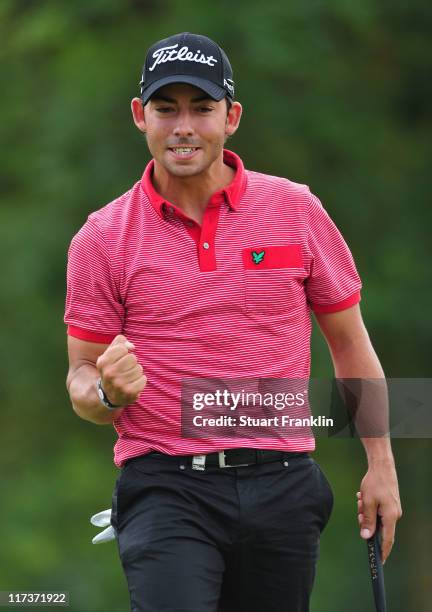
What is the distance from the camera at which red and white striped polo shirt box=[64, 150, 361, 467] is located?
4.71 m

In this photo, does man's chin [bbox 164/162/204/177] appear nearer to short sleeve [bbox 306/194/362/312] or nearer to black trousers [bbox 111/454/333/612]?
short sleeve [bbox 306/194/362/312]

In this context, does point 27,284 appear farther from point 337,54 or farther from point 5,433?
point 337,54

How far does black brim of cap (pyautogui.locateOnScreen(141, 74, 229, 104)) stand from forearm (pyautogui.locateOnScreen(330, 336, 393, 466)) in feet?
3.09

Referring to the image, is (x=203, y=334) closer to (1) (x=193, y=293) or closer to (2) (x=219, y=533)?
(1) (x=193, y=293)

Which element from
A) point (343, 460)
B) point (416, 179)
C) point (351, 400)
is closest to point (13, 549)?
point (343, 460)

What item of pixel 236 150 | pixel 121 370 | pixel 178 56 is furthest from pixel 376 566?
pixel 236 150

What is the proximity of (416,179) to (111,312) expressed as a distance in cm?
830

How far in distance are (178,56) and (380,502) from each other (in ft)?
5.11

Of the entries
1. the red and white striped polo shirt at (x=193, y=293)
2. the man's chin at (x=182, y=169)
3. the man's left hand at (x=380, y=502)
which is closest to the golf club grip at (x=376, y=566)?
the man's left hand at (x=380, y=502)

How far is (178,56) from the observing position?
4.82 m

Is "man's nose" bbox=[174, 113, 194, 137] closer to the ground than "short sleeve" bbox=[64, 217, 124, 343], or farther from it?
farther from it

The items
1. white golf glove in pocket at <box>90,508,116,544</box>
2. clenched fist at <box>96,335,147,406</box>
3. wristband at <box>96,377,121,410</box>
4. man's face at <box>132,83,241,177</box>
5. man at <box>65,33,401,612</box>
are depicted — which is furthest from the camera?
white golf glove in pocket at <box>90,508,116,544</box>

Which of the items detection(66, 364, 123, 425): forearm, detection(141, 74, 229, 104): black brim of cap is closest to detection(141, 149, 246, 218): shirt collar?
detection(141, 74, 229, 104): black brim of cap

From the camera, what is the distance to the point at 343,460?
13555 millimetres
